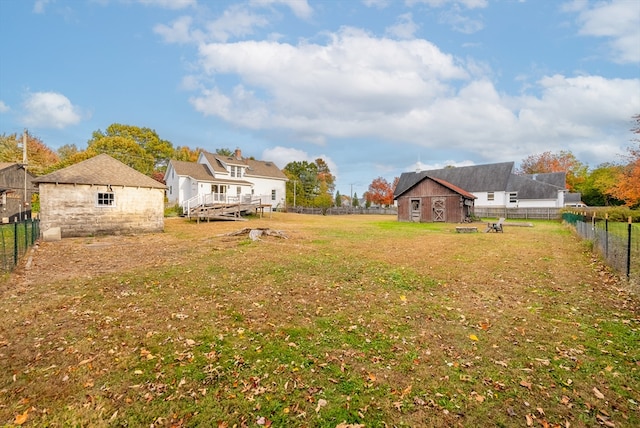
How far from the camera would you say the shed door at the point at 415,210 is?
31672 mm

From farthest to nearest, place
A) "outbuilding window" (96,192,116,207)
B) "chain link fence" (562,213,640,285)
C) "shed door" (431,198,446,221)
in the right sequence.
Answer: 1. "shed door" (431,198,446,221)
2. "outbuilding window" (96,192,116,207)
3. "chain link fence" (562,213,640,285)

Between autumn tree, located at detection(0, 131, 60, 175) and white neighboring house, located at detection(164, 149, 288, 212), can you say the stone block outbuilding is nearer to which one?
white neighboring house, located at detection(164, 149, 288, 212)

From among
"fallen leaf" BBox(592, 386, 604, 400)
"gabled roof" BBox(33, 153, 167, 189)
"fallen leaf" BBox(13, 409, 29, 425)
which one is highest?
"gabled roof" BBox(33, 153, 167, 189)

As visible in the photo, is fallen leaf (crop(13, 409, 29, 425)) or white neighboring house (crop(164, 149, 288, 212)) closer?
fallen leaf (crop(13, 409, 29, 425))

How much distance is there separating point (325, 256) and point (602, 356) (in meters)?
7.92

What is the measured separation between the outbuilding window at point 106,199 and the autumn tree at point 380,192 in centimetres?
5938

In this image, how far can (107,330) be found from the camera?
523 centimetres

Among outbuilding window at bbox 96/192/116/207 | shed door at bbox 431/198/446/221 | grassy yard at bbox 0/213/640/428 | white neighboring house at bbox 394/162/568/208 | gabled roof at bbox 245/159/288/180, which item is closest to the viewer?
grassy yard at bbox 0/213/640/428

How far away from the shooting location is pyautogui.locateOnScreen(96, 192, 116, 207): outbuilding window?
58.9 ft

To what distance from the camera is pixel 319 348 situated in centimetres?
461

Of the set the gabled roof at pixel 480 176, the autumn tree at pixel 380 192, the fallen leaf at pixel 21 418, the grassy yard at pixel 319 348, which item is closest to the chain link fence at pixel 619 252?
the grassy yard at pixel 319 348

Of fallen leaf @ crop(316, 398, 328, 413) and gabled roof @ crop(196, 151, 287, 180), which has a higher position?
gabled roof @ crop(196, 151, 287, 180)

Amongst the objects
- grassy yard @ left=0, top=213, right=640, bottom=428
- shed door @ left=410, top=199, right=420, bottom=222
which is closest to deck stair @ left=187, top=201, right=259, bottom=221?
shed door @ left=410, top=199, right=420, bottom=222

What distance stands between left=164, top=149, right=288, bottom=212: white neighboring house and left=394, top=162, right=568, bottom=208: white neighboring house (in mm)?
18557
